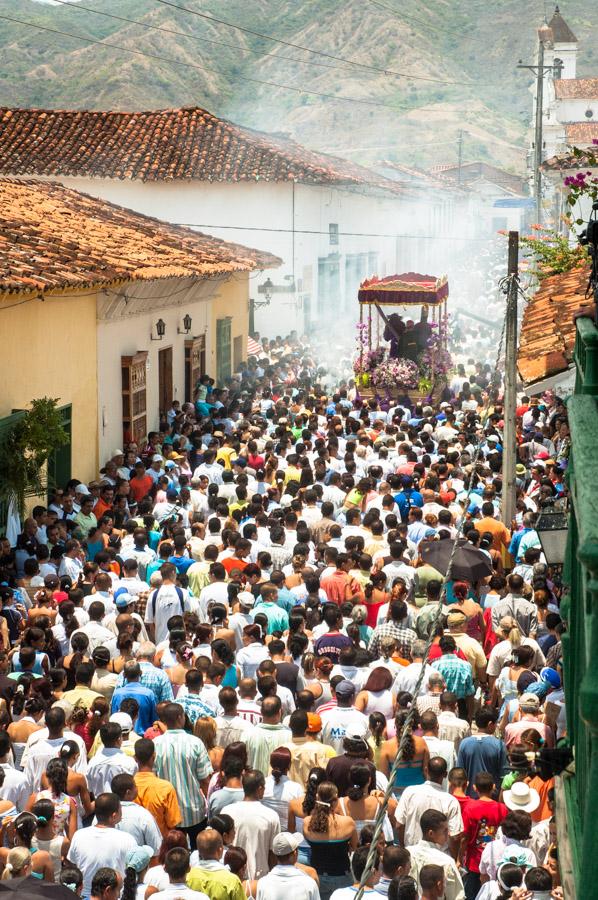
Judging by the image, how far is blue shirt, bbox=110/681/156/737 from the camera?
8.34 m

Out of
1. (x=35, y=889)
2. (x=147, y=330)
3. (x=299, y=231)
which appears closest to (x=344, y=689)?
(x=35, y=889)

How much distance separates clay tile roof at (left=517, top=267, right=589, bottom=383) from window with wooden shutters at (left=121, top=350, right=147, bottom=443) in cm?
606

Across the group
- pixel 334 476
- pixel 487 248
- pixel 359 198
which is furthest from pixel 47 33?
pixel 334 476

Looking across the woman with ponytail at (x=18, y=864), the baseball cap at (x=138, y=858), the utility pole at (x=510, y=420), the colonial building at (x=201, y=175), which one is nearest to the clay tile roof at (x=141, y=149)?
the colonial building at (x=201, y=175)

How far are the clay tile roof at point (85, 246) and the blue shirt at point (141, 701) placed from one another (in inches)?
218

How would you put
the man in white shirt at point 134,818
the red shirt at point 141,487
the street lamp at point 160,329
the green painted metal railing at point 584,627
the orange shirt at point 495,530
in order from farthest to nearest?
the street lamp at point 160,329
the red shirt at point 141,487
the orange shirt at point 495,530
the man in white shirt at point 134,818
the green painted metal railing at point 584,627

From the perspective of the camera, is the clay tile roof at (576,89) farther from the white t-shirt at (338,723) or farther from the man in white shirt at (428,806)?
the man in white shirt at (428,806)

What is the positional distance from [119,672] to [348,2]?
160834 mm

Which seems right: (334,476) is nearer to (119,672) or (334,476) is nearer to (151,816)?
(119,672)

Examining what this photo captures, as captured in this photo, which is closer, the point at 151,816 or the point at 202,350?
the point at 151,816

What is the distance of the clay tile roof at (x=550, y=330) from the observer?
847 centimetres

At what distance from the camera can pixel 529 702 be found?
8250mm

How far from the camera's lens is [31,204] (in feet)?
66.8

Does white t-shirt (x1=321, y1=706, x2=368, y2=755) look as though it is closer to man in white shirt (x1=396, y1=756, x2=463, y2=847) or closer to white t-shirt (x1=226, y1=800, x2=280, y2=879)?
man in white shirt (x1=396, y1=756, x2=463, y2=847)
